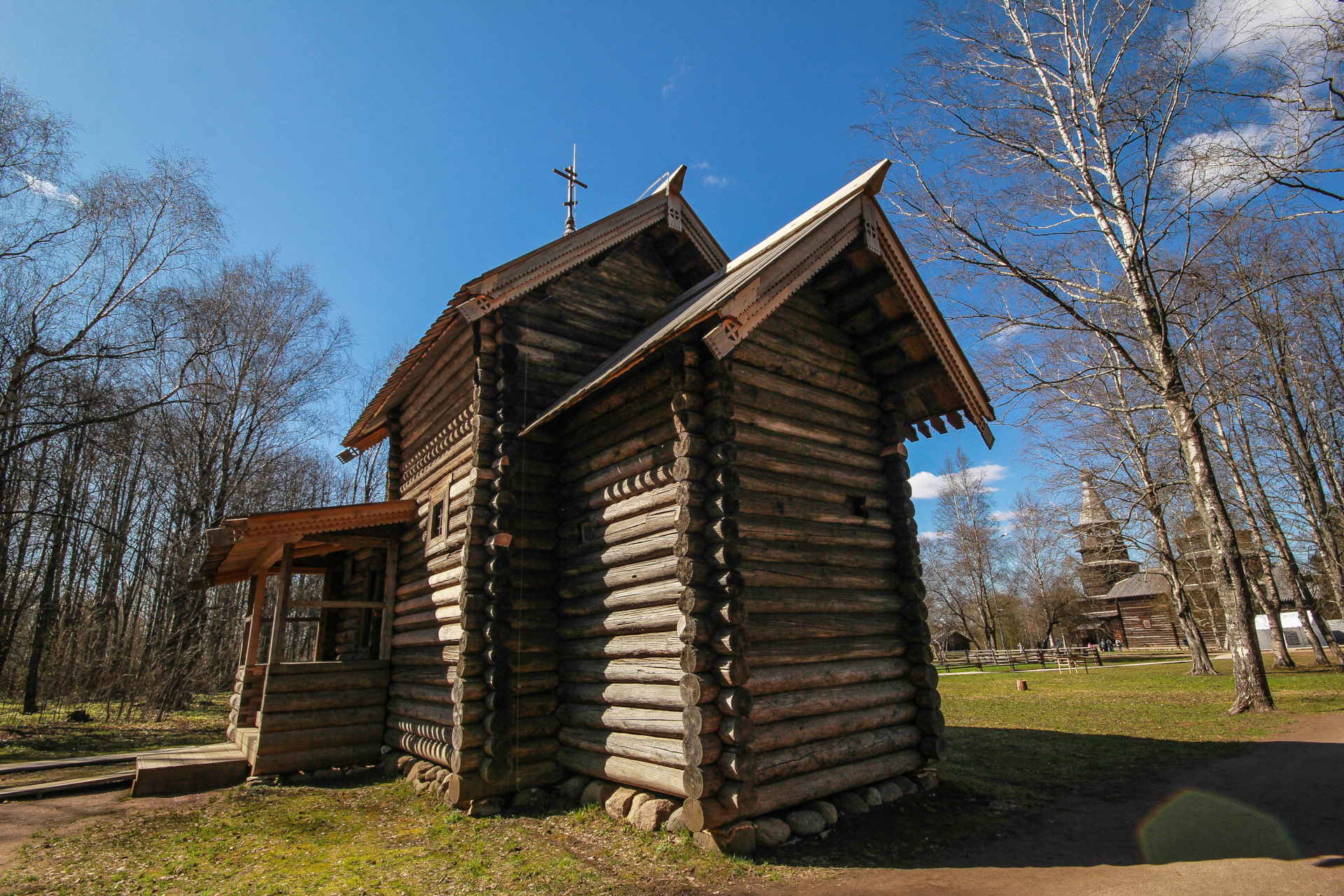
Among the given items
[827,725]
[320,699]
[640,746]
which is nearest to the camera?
[640,746]

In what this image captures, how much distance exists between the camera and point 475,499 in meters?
9.09

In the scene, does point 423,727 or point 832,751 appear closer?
point 832,751

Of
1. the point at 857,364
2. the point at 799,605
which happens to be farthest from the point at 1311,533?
the point at 799,605

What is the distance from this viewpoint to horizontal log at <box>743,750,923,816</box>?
659 cm

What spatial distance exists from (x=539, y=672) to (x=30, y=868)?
565 cm

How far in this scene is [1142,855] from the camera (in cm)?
597

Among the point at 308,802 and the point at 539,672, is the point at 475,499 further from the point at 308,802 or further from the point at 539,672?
the point at 308,802

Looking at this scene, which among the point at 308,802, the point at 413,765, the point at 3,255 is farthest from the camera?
the point at 3,255

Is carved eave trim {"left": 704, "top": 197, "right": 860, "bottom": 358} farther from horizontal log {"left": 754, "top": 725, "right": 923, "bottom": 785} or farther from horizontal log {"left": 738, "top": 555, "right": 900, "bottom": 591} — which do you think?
horizontal log {"left": 754, "top": 725, "right": 923, "bottom": 785}

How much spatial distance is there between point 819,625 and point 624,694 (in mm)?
2529

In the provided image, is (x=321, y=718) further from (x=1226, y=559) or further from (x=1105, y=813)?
(x=1226, y=559)

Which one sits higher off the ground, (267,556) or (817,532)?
(267,556)

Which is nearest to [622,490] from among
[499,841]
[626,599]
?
[626,599]

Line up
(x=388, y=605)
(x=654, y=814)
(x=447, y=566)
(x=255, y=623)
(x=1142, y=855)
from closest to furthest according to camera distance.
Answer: (x=1142, y=855) < (x=654, y=814) < (x=447, y=566) < (x=388, y=605) < (x=255, y=623)
